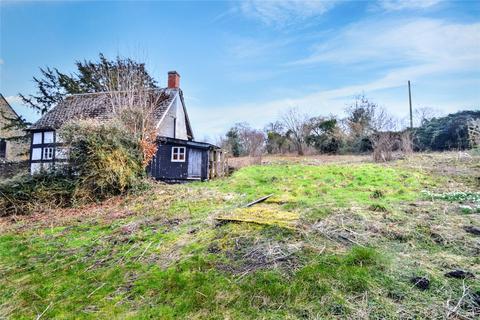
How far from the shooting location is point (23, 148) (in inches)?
1088

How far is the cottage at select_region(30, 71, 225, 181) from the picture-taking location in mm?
16234

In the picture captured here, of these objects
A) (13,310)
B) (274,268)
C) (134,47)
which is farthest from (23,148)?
(274,268)

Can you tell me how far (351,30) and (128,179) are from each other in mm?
10118

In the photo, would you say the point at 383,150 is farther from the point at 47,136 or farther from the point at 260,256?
the point at 47,136

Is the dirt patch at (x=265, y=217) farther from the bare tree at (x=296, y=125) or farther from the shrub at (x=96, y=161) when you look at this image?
the bare tree at (x=296, y=125)

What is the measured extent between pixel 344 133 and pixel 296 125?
187 inches

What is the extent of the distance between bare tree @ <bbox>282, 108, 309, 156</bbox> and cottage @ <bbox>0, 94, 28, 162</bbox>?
86.5 ft

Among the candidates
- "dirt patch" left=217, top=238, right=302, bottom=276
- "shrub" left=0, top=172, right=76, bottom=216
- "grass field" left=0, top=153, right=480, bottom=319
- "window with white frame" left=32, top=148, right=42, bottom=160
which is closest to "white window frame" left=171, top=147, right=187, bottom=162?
"shrub" left=0, top=172, right=76, bottom=216

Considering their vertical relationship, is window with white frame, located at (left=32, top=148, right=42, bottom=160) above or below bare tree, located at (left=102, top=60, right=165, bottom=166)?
below

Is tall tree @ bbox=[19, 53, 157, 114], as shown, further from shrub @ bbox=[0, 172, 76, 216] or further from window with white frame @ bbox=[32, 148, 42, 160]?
shrub @ bbox=[0, 172, 76, 216]

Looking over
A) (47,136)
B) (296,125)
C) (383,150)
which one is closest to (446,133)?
(383,150)

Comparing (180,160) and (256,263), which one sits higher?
(180,160)

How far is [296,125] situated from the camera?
28406 millimetres

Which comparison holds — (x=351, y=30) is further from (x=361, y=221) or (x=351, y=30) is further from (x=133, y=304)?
(x=133, y=304)
